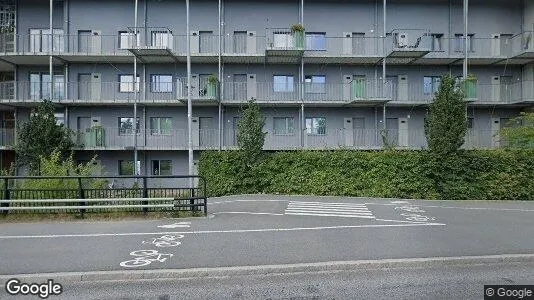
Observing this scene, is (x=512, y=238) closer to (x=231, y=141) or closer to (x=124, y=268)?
(x=124, y=268)

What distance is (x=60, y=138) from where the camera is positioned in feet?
66.4

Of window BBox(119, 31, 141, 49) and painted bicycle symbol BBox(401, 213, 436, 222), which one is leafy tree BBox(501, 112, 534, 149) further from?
window BBox(119, 31, 141, 49)

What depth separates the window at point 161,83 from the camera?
2336 centimetres

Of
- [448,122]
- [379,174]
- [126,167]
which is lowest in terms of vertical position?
[379,174]

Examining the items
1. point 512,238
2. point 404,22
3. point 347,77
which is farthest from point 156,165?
point 512,238

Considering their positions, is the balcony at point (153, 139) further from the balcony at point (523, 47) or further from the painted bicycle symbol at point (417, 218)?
the balcony at point (523, 47)

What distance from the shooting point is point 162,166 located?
2370 cm

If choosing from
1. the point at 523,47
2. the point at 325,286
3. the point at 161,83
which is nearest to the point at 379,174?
the point at 325,286

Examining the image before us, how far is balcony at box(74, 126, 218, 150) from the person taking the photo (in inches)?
875

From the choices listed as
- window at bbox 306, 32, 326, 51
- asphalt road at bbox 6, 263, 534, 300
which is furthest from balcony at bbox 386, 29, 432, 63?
asphalt road at bbox 6, 263, 534, 300

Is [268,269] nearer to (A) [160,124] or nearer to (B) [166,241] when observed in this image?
(B) [166,241]

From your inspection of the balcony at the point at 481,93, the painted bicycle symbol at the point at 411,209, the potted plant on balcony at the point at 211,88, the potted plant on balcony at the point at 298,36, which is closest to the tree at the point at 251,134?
the potted plant on balcony at the point at 211,88

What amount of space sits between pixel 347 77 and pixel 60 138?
56.6 ft

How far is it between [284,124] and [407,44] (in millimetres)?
9212
